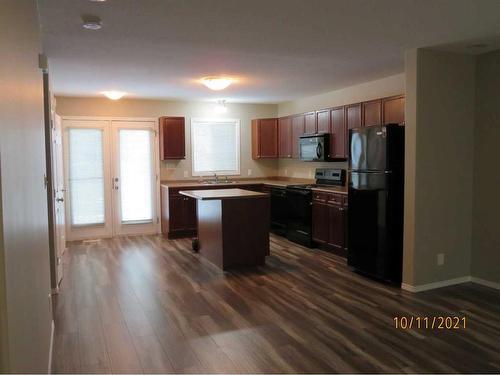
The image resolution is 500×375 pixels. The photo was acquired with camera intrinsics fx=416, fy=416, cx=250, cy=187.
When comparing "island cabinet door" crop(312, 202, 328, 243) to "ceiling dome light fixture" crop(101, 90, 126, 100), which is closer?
"island cabinet door" crop(312, 202, 328, 243)

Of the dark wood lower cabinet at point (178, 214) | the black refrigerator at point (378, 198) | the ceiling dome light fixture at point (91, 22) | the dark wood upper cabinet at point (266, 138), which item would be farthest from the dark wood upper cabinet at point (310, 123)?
the ceiling dome light fixture at point (91, 22)

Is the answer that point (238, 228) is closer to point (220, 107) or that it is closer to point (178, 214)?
point (178, 214)

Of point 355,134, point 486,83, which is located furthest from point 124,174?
point 486,83

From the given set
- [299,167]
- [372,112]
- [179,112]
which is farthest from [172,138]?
[372,112]

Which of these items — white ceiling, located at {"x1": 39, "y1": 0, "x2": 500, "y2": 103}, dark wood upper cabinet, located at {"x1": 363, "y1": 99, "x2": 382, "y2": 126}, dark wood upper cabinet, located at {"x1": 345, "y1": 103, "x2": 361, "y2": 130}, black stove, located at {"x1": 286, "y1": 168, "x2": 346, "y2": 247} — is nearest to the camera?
white ceiling, located at {"x1": 39, "y1": 0, "x2": 500, "y2": 103}

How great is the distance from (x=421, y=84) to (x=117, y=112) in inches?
211

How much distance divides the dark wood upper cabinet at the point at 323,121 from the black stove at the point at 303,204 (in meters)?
0.69

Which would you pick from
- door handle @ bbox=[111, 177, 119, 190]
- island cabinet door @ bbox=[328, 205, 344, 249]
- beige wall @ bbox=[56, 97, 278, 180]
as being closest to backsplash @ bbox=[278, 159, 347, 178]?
beige wall @ bbox=[56, 97, 278, 180]

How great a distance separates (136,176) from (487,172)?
5.73m

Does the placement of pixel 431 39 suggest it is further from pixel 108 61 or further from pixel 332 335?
pixel 108 61

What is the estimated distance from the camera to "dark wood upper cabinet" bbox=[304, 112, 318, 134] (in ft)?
23.2

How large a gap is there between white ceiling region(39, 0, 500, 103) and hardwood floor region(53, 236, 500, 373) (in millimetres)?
2535

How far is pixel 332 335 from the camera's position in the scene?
3.36m

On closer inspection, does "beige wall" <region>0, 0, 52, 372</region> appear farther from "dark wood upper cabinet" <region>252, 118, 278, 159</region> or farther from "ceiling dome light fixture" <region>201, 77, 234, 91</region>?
"dark wood upper cabinet" <region>252, 118, 278, 159</region>
